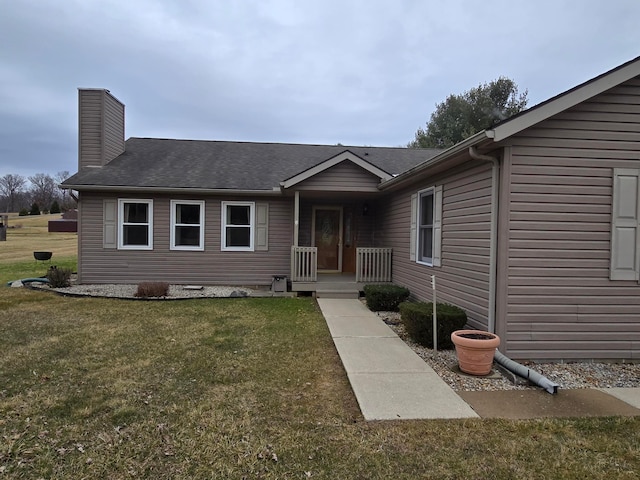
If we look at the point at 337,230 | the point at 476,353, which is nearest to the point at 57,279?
the point at 337,230

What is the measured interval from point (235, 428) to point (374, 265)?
22.6 ft

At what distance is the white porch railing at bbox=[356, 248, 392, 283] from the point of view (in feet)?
31.3

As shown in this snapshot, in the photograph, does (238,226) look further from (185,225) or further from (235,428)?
(235,428)

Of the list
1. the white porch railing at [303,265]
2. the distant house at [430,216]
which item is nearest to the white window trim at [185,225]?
the distant house at [430,216]

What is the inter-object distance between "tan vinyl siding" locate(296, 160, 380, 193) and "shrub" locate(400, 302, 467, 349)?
157 inches

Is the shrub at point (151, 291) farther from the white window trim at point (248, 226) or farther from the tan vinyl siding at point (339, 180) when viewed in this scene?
the tan vinyl siding at point (339, 180)

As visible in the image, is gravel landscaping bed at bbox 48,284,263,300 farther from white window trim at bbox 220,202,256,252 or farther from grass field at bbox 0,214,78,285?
grass field at bbox 0,214,78,285

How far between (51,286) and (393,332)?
28.8 ft

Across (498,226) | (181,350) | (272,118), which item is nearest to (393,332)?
(498,226)

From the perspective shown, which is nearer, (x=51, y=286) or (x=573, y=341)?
(x=573, y=341)

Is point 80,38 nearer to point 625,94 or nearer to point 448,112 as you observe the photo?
point 625,94

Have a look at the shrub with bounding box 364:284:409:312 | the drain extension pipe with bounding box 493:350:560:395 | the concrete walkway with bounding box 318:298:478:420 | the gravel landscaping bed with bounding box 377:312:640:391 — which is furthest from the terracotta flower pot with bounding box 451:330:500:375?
the shrub with bounding box 364:284:409:312

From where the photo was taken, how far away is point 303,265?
9.42 m

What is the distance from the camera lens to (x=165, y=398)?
366 centimetres
